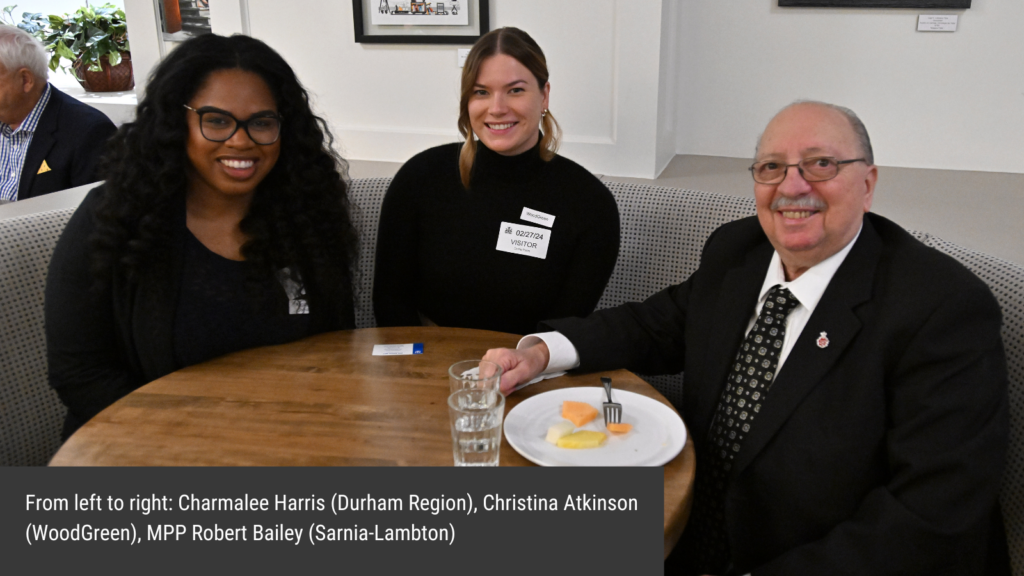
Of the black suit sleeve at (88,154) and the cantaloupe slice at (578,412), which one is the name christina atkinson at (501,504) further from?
the black suit sleeve at (88,154)

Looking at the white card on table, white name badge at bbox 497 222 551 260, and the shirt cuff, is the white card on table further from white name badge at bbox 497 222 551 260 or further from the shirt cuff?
white name badge at bbox 497 222 551 260

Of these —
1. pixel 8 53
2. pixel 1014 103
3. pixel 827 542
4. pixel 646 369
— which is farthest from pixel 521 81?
pixel 1014 103

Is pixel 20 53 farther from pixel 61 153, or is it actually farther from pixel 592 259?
pixel 592 259

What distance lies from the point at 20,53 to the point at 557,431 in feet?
9.93

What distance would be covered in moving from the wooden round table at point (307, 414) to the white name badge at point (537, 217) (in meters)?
0.48

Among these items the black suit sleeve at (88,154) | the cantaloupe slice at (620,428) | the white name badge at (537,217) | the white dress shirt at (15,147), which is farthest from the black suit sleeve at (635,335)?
the white dress shirt at (15,147)

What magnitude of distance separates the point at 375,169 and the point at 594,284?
180 cm

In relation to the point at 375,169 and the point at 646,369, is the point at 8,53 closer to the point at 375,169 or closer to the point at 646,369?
the point at 375,169

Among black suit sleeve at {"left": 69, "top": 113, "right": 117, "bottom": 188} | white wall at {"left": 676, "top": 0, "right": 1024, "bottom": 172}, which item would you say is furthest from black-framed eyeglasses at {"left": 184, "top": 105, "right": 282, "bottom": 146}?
white wall at {"left": 676, "top": 0, "right": 1024, "bottom": 172}

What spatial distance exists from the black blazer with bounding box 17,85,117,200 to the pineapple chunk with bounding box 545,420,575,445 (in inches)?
103

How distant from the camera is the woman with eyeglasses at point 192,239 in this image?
65.3 inches

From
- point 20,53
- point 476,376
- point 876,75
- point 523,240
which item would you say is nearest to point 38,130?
point 20,53

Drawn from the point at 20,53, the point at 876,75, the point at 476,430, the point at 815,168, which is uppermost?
the point at 20,53

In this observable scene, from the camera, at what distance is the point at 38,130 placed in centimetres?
314
